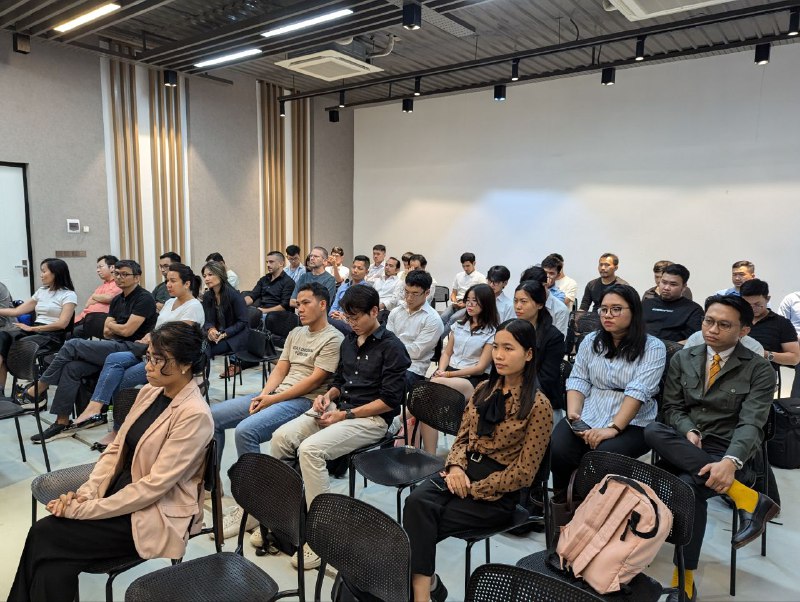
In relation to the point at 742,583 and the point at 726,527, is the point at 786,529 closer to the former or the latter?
the point at 726,527

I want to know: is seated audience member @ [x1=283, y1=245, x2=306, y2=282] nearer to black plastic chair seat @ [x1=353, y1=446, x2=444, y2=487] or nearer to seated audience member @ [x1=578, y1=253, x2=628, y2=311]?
seated audience member @ [x1=578, y1=253, x2=628, y2=311]

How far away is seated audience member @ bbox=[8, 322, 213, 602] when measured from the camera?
188 cm

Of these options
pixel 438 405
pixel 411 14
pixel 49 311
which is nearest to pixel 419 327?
pixel 438 405

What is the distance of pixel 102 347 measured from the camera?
4.19 m

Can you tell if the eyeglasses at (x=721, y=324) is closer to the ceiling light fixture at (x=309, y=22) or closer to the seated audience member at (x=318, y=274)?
the ceiling light fixture at (x=309, y=22)

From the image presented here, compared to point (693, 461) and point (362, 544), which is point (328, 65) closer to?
point (693, 461)

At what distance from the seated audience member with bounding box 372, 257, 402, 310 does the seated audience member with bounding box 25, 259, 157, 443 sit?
3.38 meters

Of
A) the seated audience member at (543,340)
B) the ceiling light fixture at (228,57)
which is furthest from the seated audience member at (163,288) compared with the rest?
the seated audience member at (543,340)

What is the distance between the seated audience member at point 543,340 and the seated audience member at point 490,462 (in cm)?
96

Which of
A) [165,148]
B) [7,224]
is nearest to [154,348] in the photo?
[7,224]

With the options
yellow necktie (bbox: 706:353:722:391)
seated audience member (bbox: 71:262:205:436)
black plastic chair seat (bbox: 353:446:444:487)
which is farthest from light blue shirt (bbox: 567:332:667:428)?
seated audience member (bbox: 71:262:205:436)

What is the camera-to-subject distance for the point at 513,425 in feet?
Result: 7.18

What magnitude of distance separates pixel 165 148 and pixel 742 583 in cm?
814

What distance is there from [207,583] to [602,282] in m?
5.35
